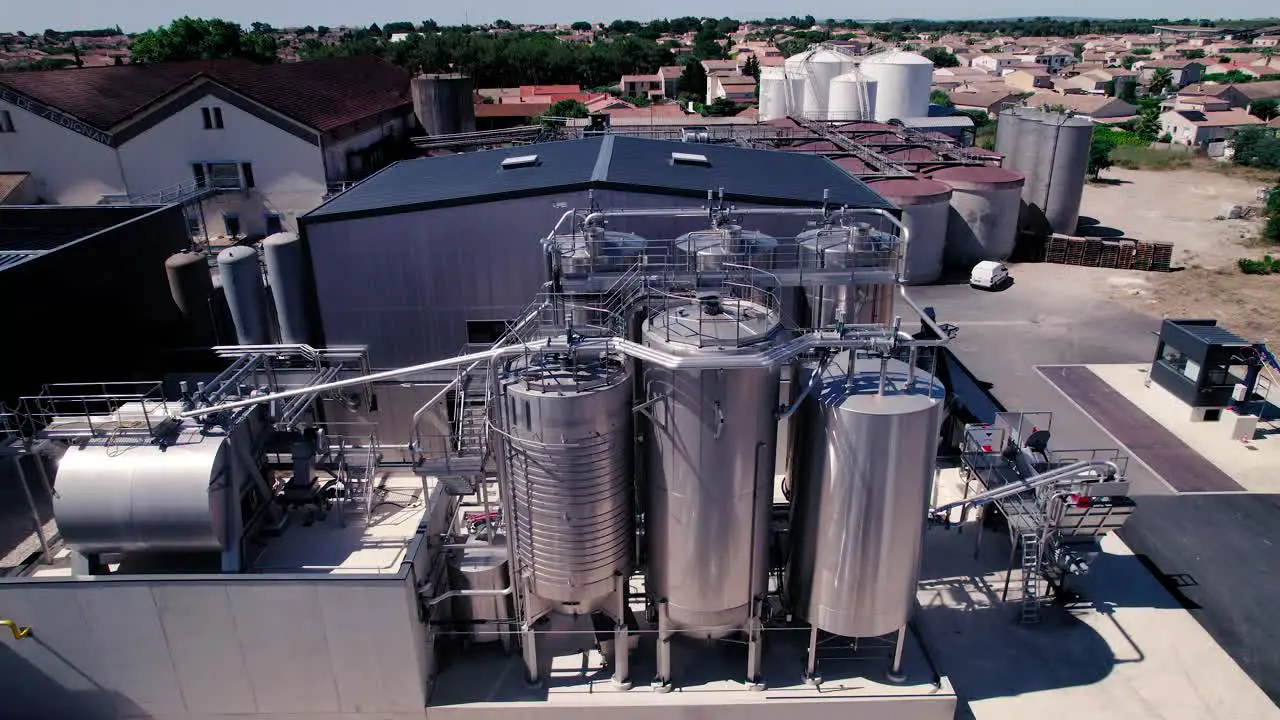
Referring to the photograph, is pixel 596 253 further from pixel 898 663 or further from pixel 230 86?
pixel 230 86

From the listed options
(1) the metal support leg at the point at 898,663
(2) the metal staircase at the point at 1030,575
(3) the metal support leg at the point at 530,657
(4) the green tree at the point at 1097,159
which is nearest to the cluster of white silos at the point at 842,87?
(4) the green tree at the point at 1097,159

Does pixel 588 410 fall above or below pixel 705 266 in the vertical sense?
below

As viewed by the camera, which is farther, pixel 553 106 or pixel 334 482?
pixel 553 106

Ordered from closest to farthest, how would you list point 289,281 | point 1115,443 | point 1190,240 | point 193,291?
1. point 289,281
2. point 193,291
3. point 1115,443
4. point 1190,240

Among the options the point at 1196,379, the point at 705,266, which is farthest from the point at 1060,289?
the point at 705,266

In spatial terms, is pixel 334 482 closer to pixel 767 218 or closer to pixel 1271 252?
pixel 767 218

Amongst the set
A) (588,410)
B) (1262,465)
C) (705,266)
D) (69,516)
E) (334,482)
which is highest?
(705,266)

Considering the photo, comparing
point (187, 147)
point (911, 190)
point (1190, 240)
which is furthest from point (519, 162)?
point (1190, 240)
